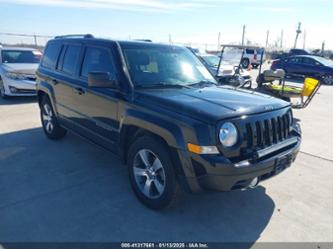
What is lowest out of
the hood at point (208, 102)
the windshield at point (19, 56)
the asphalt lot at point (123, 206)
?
the asphalt lot at point (123, 206)

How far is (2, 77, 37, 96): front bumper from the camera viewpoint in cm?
965

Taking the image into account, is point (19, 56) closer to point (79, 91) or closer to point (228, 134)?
point (79, 91)

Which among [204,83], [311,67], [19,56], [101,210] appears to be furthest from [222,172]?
[311,67]

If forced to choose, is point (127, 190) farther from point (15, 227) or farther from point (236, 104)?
point (236, 104)

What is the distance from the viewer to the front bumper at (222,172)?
2928 millimetres

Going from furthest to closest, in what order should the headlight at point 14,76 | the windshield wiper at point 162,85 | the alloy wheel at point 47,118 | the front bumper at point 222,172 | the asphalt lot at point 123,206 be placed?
the headlight at point 14,76 → the alloy wheel at point 47,118 → the windshield wiper at point 162,85 → the asphalt lot at point 123,206 → the front bumper at point 222,172

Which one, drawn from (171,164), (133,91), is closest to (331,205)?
(171,164)

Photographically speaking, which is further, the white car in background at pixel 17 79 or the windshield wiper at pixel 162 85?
the white car in background at pixel 17 79

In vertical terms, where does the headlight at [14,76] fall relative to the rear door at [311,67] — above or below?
above

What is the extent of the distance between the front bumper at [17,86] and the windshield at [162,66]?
6734 mm

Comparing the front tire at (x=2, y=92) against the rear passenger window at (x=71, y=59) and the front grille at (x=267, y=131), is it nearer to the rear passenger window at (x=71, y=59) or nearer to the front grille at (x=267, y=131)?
the rear passenger window at (x=71, y=59)

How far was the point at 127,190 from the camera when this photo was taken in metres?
4.07

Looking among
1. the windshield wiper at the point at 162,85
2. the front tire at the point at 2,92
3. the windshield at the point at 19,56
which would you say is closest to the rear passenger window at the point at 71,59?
the windshield wiper at the point at 162,85

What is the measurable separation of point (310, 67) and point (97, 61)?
59.9 feet
